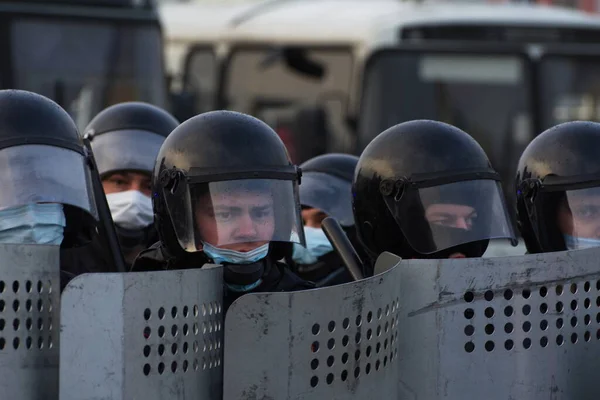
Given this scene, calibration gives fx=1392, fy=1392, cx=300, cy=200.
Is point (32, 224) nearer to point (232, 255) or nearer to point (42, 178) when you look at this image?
point (42, 178)

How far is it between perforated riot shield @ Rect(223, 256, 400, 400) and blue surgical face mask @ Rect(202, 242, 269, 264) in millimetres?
546

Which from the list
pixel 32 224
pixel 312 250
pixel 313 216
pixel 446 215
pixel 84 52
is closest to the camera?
pixel 32 224

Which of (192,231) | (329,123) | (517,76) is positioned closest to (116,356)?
(192,231)

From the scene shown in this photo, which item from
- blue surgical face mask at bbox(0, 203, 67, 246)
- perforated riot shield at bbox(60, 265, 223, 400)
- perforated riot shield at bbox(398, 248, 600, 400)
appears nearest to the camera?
perforated riot shield at bbox(60, 265, 223, 400)

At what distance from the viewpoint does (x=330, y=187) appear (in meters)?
5.07

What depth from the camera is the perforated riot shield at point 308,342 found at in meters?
2.80

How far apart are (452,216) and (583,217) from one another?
1.38ft

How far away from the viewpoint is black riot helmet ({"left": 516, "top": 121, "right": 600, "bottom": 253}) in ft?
13.0

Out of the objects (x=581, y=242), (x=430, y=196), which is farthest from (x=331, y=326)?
(x=581, y=242)

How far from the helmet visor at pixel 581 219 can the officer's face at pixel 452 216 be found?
33cm

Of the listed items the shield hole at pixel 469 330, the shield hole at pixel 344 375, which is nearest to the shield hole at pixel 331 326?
the shield hole at pixel 344 375

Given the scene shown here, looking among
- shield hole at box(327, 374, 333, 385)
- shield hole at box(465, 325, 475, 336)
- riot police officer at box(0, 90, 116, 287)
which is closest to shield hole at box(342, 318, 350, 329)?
shield hole at box(327, 374, 333, 385)

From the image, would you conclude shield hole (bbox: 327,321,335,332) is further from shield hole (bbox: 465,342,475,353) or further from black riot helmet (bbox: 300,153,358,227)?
black riot helmet (bbox: 300,153,358,227)

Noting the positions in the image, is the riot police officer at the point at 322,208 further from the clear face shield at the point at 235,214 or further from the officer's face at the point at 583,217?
the clear face shield at the point at 235,214
